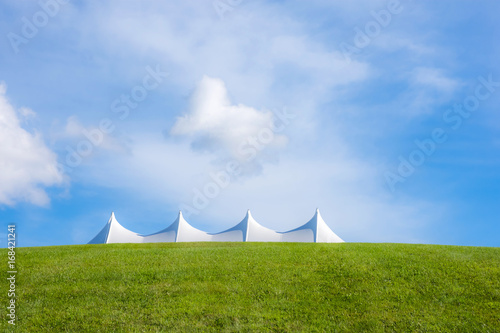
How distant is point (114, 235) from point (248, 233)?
47.3 feet

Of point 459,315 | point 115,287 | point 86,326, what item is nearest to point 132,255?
point 115,287

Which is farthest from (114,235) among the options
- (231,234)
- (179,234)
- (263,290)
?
(263,290)

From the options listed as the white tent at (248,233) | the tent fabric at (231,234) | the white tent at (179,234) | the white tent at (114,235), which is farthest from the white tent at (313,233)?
the white tent at (114,235)

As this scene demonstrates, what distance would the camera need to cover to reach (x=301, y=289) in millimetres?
12914

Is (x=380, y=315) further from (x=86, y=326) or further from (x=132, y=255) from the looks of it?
(x=132, y=255)

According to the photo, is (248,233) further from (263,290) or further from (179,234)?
(263,290)

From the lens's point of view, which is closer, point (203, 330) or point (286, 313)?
point (203, 330)

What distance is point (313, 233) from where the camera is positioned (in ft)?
129

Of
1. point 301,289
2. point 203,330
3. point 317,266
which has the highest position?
point 317,266

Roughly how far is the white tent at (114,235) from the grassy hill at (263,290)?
2322cm

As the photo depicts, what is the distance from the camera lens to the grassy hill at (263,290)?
1094cm

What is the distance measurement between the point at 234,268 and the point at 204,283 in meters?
1.75

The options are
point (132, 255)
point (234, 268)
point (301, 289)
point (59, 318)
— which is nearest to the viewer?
point (59, 318)

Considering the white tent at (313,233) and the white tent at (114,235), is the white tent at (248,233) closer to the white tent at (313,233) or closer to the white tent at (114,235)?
the white tent at (313,233)
